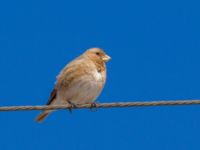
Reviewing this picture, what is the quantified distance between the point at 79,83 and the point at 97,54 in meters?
0.95

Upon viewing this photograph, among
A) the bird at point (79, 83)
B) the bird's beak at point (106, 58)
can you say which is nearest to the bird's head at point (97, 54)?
the bird's beak at point (106, 58)

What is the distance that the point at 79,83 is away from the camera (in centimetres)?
1088

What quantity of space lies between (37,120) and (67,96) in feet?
2.50

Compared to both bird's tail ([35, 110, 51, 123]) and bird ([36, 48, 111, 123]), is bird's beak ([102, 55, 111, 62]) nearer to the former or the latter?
bird ([36, 48, 111, 123])

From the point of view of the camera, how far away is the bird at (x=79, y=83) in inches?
428

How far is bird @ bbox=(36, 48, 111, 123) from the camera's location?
1088cm

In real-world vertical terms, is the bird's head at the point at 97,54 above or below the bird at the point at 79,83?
Result: above

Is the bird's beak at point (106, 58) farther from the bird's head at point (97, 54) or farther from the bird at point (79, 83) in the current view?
the bird at point (79, 83)

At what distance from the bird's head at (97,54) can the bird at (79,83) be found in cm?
17

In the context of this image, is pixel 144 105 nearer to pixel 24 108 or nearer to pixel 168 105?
pixel 168 105

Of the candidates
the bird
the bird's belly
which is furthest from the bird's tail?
the bird's belly

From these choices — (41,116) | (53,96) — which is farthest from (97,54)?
(41,116)

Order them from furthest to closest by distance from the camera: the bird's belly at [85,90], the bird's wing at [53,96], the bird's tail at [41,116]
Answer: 1. the bird's tail at [41,116]
2. the bird's wing at [53,96]
3. the bird's belly at [85,90]

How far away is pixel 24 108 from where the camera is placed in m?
8.52
